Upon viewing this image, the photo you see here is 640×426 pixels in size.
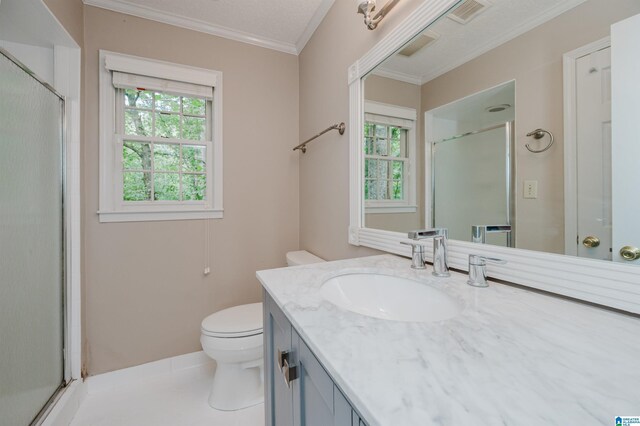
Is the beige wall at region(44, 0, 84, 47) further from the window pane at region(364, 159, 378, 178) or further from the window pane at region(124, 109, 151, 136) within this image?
the window pane at region(364, 159, 378, 178)

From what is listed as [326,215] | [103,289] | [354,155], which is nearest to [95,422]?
[103,289]

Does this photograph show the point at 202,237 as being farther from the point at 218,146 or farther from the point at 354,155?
the point at 354,155

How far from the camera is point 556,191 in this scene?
2.18 feet

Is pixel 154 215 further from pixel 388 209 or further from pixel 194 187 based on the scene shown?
pixel 388 209

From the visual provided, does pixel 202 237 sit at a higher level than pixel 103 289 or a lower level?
higher

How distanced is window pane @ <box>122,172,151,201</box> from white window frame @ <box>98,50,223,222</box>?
3 centimetres

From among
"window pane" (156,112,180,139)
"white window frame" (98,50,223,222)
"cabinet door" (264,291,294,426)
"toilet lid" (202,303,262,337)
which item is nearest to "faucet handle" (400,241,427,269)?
"cabinet door" (264,291,294,426)

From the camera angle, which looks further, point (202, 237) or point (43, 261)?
point (202, 237)

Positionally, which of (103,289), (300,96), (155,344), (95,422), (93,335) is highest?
(300,96)

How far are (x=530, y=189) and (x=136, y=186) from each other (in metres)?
2.08

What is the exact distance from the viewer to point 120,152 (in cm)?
171

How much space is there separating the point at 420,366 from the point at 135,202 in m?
1.95

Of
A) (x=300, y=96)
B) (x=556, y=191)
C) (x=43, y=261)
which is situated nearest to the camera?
(x=556, y=191)

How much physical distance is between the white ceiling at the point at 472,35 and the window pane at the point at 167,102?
147 cm
